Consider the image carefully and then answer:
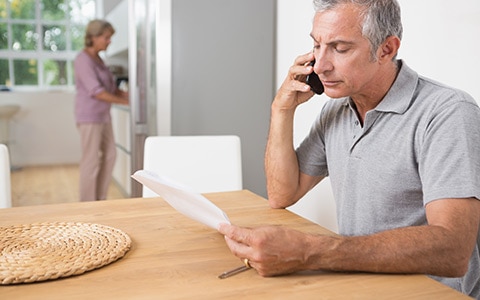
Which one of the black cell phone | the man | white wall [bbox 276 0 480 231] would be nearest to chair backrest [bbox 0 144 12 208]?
the man

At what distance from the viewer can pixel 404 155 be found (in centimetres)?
128

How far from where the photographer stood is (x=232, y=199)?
1675mm

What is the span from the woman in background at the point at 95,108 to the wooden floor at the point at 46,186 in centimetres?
78

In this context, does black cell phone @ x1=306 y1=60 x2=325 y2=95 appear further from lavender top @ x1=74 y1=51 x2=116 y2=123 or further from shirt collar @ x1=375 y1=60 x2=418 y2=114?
lavender top @ x1=74 y1=51 x2=116 y2=123

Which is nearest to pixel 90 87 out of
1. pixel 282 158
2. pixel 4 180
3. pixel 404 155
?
pixel 4 180

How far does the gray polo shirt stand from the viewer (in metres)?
1.14

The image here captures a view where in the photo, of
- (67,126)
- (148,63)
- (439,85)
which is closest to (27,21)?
(67,126)

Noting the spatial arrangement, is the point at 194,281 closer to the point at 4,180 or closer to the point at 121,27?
the point at 4,180

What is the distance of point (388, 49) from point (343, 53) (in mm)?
125

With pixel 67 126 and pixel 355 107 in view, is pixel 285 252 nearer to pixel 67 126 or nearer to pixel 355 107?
pixel 355 107

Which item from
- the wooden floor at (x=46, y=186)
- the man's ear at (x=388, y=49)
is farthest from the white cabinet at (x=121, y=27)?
the man's ear at (x=388, y=49)

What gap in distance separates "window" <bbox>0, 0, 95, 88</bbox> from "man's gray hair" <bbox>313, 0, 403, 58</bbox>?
628 centimetres

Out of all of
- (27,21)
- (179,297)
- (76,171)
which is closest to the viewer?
(179,297)

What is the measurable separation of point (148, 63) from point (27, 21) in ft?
14.6
